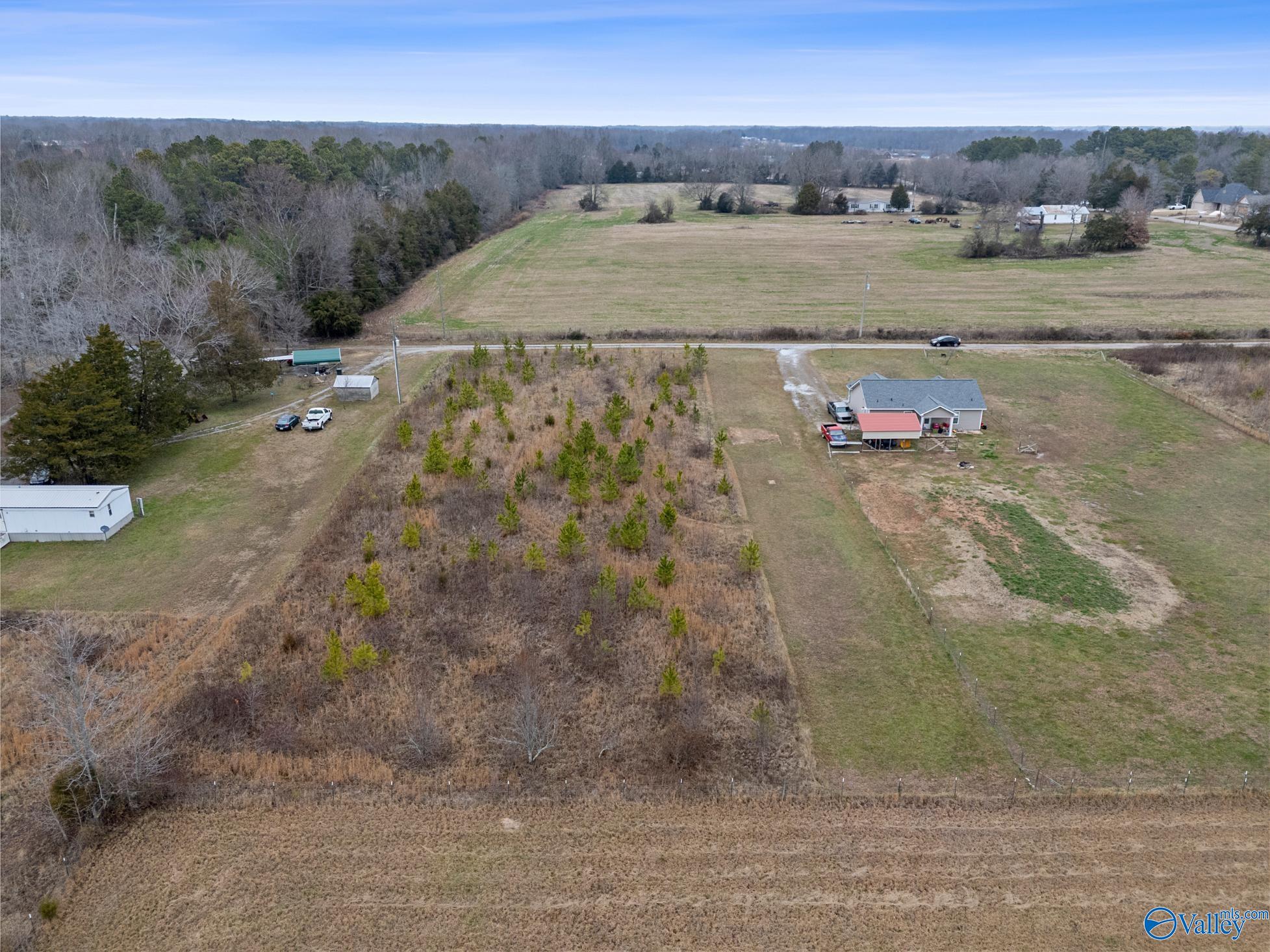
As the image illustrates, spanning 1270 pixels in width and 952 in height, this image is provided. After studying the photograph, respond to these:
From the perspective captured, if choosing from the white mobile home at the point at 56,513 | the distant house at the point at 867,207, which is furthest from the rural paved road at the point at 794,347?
the distant house at the point at 867,207

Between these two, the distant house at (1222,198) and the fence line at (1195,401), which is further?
the distant house at (1222,198)

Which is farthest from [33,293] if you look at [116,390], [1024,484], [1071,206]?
[1071,206]

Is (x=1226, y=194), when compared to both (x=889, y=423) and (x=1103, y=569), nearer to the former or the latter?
(x=889, y=423)

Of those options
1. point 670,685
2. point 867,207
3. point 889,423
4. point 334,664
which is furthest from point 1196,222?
point 334,664

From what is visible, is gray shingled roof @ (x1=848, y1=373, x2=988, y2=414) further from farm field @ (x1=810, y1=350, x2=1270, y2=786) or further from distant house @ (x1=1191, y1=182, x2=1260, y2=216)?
distant house @ (x1=1191, y1=182, x2=1260, y2=216)

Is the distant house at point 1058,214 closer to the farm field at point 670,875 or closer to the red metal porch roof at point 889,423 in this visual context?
the red metal porch roof at point 889,423

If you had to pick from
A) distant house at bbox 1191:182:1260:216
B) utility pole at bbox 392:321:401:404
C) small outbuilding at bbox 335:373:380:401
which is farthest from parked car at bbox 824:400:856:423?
distant house at bbox 1191:182:1260:216
